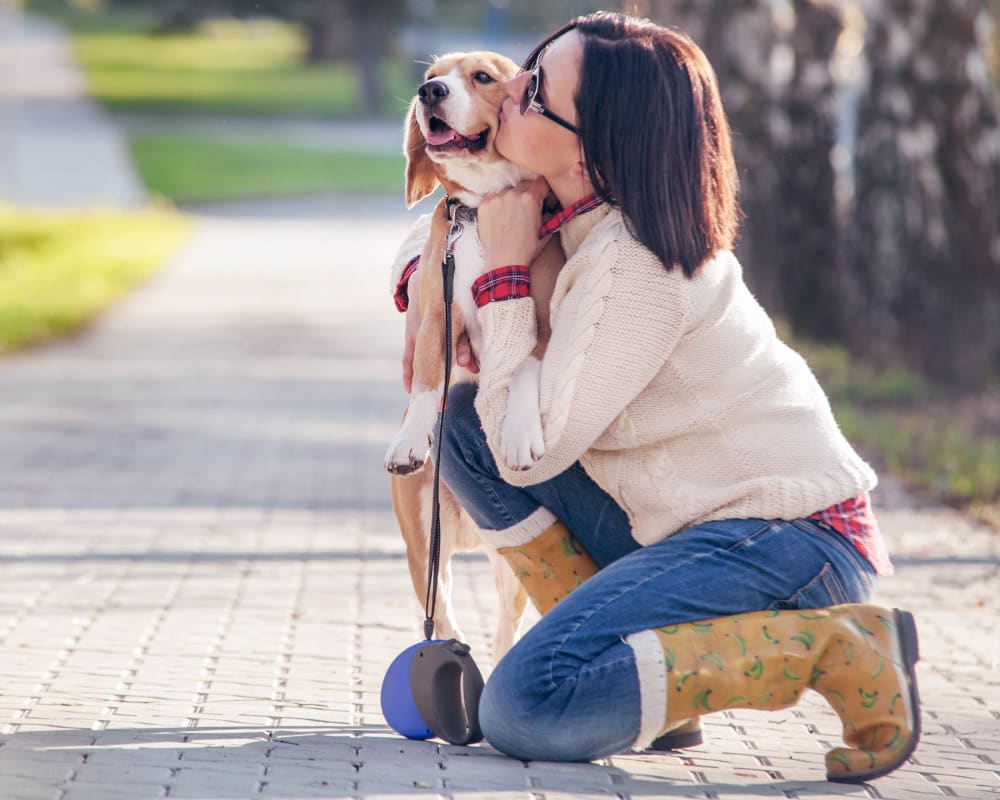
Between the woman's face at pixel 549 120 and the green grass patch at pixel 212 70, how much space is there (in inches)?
1645

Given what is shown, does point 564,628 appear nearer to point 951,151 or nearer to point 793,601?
point 793,601

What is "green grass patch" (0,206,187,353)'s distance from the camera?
47.5ft

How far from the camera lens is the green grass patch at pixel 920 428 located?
7.92 m

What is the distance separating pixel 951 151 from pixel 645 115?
747cm

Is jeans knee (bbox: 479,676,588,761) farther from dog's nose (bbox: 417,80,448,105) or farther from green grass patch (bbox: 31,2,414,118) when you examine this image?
green grass patch (bbox: 31,2,414,118)

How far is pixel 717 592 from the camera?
3461mm

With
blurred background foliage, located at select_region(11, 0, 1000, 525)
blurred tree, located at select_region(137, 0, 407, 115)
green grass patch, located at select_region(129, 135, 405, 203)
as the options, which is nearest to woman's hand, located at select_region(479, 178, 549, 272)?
blurred background foliage, located at select_region(11, 0, 1000, 525)

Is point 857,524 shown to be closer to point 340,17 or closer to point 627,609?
point 627,609

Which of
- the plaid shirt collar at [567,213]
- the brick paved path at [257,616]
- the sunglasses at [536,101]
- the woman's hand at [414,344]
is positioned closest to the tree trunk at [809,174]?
the brick paved path at [257,616]

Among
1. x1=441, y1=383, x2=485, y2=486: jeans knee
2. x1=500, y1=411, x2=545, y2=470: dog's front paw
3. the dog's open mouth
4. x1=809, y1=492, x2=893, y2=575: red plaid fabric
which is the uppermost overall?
the dog's open mouth

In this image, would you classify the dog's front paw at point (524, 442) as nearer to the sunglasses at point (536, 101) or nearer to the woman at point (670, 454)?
the woman at point (670, 454)

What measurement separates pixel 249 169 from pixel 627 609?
34.1 meters

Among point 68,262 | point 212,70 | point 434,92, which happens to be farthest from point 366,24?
point 434,92

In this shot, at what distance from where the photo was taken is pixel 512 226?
379cm
